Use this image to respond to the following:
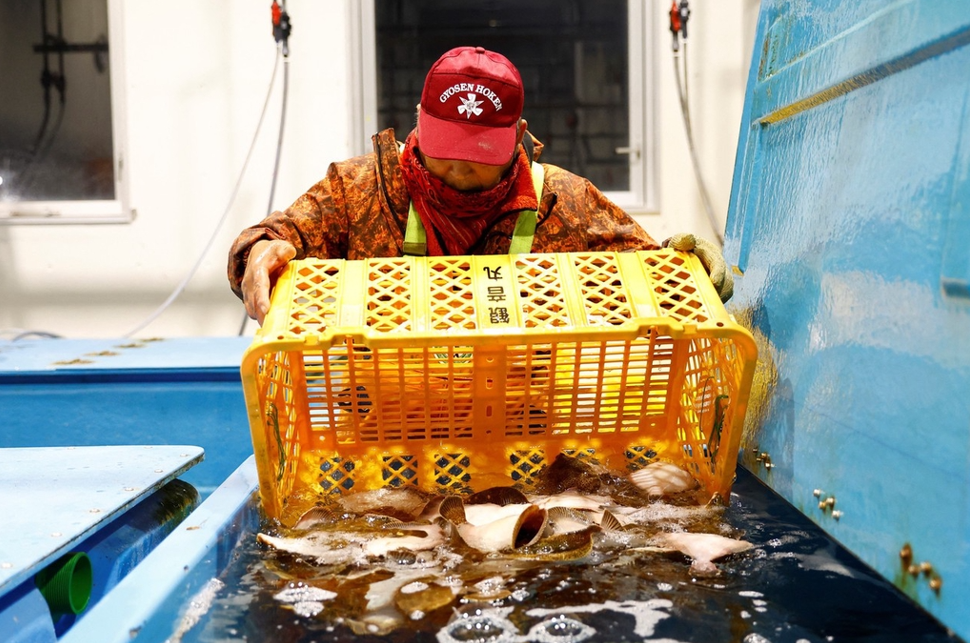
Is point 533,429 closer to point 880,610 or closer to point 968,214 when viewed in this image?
point 880,610

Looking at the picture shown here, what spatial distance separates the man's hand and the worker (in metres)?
0.09

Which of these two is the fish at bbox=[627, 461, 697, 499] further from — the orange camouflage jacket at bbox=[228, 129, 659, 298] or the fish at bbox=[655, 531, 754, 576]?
the orange camouflage jacket at bbox=[228, 129, 659, 298]

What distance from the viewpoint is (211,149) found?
4391mm

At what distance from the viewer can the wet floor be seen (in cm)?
108

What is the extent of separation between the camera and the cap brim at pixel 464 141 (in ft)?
6.23

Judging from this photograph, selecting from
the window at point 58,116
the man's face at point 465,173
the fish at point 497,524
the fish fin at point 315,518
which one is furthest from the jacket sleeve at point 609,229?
the window at point 58,116

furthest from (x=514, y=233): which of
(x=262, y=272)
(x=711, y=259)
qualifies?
(x=262, y=272)

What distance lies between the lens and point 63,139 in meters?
4.70

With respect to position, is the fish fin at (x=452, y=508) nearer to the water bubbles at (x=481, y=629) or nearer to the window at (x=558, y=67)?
the water bubbles at (x=481, y=629)

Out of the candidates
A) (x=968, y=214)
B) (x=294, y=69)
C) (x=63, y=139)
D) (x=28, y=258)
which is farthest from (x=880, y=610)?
(x=63, y=139)

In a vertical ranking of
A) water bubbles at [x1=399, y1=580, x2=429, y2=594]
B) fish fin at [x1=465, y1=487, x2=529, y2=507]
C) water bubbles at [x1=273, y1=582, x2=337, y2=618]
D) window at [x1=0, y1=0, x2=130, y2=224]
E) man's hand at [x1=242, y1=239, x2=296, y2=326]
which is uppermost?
window at [x1=0, y1=0, x2=130, y2=224]

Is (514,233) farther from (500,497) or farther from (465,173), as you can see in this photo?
(500,497)

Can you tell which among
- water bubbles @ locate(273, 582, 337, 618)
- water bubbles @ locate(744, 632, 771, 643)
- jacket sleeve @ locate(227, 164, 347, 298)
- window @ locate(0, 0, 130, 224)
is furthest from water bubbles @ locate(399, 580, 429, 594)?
window @ locate(0, 0, 130, 224)

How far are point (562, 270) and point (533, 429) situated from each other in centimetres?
44
